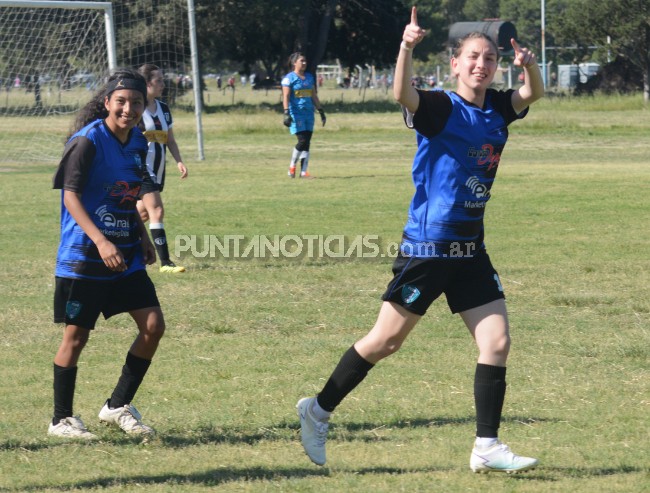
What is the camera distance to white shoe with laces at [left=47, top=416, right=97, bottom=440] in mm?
5508

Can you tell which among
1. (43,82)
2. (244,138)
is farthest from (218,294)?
(244,138)

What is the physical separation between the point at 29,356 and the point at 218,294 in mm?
2449

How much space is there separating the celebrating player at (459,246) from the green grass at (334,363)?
33 cm

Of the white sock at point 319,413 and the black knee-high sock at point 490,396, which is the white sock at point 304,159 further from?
the black knee-high sock at point 490,396

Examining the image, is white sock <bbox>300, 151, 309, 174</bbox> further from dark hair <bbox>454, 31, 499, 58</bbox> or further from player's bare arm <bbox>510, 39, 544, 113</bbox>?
dark hair <bbox>454, 31, 499, 58</bbox>

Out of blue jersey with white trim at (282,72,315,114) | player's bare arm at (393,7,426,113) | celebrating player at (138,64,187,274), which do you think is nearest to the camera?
player's bare arm at (393,7,426,113)

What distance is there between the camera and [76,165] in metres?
5.28

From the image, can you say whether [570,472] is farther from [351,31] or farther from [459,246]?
[351,31]

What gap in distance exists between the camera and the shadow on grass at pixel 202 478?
4832 mm

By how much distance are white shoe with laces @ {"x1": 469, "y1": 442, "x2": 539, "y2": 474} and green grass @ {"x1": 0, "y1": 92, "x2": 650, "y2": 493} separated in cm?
6

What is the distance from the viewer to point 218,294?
9641 mm

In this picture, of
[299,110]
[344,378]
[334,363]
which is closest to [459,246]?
[344,378]

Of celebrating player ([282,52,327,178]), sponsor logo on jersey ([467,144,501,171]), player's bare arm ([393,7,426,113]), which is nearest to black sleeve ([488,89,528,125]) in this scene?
sponsor logo on jersey ([467,144,501,171])

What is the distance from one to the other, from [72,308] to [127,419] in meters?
0.66
